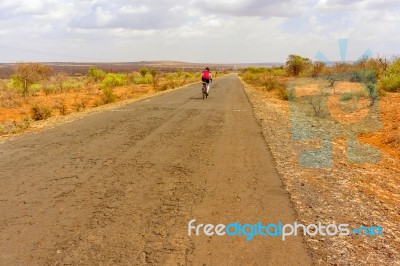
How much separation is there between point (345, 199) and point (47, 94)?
3769 cm

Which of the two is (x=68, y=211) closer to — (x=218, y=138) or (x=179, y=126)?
(x=218, y=138)

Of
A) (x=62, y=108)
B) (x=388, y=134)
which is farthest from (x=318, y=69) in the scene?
(x=388, y=134)

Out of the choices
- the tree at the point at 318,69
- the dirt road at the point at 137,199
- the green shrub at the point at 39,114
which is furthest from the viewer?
the tree at the point at 318,69

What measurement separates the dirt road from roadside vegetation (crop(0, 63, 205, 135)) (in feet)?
17.7

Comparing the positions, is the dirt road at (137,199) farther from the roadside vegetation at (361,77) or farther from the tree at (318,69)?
the tree at (318,69)

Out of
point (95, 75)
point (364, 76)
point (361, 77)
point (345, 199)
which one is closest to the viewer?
point (345, 199)

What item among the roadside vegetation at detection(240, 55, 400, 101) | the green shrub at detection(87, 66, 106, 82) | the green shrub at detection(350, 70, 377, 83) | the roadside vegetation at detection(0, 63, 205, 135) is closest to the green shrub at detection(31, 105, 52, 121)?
the roadside vegetation at detection(0, 63, 205, 135)

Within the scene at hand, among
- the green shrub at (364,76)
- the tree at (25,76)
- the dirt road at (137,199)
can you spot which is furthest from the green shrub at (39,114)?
the green shrub at (364,76)

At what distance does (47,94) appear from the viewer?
38188 millimetres

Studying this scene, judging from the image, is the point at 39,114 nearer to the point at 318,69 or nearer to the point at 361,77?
the point at 361,77

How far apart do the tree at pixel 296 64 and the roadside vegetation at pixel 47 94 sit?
26508mm

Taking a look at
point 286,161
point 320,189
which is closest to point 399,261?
point 320,189

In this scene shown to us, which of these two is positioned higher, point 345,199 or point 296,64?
point 296,64

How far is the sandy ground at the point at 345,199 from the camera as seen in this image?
4.20m
